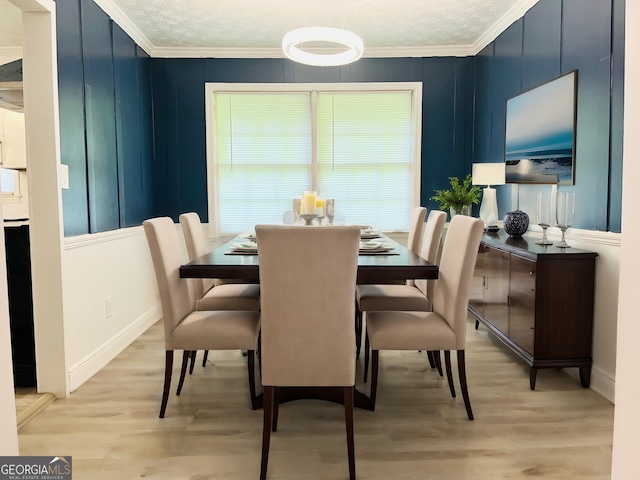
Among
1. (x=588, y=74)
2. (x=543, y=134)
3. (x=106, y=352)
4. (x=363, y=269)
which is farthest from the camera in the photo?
(x=543, y=134)

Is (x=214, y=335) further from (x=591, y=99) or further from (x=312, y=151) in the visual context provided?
(x=312, y=151)

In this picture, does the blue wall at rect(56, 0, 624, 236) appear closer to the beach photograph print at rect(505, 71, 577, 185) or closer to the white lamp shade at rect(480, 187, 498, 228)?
the beach photograph print at rect(505, 71, 577, 185)

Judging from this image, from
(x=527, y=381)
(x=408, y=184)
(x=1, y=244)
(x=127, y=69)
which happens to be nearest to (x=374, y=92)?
(x=408, y=184)

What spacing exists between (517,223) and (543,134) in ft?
2.14

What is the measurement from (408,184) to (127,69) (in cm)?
285

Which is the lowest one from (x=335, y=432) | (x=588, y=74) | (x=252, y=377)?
(x=335, y=432)

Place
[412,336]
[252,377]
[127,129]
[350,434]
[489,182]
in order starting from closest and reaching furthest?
[350,434], [412,336], [252,377], [489,182], [127,129]

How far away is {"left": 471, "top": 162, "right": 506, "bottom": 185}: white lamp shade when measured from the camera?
12.5 ft

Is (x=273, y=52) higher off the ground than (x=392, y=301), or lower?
higher

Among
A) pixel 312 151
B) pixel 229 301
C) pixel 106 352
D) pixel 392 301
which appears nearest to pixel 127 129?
pixel 312 151

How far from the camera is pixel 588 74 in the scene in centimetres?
283

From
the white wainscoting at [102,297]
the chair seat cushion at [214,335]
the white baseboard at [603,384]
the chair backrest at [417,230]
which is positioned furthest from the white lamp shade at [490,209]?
the white wainscoting at [102,297]

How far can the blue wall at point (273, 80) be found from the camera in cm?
276

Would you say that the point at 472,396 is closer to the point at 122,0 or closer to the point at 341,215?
the point at 341,215
